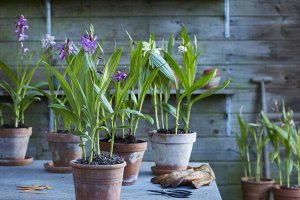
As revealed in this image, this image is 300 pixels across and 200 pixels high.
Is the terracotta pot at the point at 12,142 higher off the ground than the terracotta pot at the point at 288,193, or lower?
higher

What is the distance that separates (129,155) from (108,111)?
0.32 metres

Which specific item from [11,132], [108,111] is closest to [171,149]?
[108,111]

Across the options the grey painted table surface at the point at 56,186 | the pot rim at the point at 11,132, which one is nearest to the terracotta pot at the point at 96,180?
the grey painted table surface at the point at 56,186

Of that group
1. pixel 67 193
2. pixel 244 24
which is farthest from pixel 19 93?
pixel 244 24

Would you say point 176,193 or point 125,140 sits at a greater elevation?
point 125,140

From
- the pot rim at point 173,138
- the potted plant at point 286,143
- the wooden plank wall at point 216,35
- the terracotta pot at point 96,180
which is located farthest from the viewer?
the wooden plank wall at point 216,35

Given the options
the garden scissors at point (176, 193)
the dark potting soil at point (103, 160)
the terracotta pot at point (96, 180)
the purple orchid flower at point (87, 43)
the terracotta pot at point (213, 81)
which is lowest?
the garden scissors at point (176, 193)

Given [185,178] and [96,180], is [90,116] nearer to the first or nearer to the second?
[96,180]

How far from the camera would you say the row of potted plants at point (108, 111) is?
5.16ft

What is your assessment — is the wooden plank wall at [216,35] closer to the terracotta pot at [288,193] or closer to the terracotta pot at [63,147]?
the terracotta pot at [288,193]

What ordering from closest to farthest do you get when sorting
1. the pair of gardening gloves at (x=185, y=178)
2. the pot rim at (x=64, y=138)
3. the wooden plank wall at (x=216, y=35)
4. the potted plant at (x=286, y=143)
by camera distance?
the pair of gardening gloves at (x=185, y=178) < the pot rim at (x=64, y=138) < the potted plant at (x=286, y=143) < the wooden plank wall at (x=216, y=35)

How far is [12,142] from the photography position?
7.73 feet

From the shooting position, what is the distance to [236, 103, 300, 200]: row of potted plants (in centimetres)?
277

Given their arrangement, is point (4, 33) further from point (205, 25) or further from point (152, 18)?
point (205, 25)
